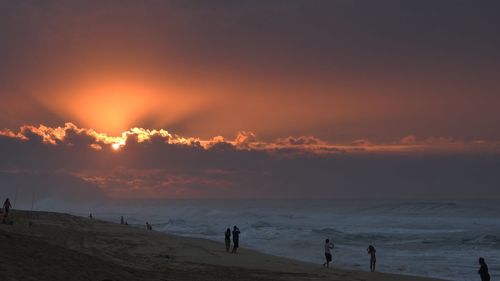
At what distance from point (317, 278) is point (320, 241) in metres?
24.2

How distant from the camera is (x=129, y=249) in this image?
24.7 m

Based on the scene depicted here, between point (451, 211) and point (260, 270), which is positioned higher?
point (451, 211)

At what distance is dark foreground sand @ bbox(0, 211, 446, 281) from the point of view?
12.4 metres

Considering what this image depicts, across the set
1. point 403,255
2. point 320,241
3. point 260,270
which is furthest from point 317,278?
point 320,241

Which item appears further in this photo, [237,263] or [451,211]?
[451,211]

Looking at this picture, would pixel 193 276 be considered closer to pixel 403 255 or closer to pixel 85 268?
pixel 85 268

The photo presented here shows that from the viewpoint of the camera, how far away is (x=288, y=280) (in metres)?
18.4

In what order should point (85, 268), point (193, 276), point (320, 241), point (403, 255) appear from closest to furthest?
point (85, 268)
point (193, 276)
point (403, 255)
point (320, 241)

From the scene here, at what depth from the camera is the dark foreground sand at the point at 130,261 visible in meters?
12.4

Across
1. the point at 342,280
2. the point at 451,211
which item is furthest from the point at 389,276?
the point at 451,211

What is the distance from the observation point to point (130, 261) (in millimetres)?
19078

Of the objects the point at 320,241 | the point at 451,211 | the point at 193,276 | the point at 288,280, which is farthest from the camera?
the point at 451,211

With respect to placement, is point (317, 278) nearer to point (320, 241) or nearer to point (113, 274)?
point (113, 274)

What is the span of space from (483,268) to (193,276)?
1150cm
